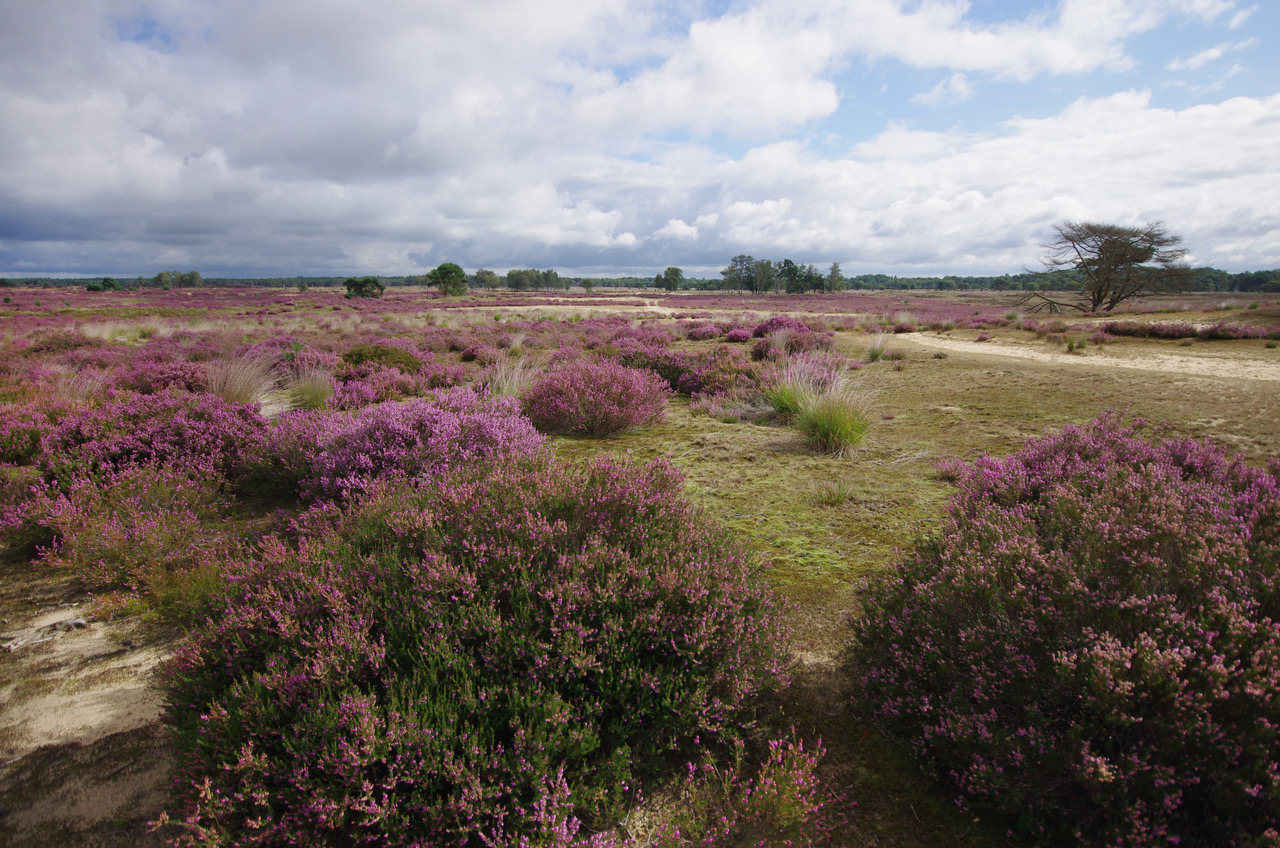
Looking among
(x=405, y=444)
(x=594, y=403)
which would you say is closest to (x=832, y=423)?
(x=594, y=403)

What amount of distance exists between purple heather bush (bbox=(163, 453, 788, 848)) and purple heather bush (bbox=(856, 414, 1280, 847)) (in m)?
0.68

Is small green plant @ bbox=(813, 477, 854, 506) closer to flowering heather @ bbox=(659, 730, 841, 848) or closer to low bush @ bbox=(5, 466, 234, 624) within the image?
flowering heather @ bbox=(659, 730, 841, 848)

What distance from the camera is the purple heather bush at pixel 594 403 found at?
25.0ft

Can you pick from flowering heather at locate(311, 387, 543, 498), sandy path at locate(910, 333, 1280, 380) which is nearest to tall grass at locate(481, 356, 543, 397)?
flowering heather at locate(311, 387, 543, 498)

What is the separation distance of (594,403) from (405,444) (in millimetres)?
3025

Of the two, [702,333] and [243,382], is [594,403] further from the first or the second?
[702,333]

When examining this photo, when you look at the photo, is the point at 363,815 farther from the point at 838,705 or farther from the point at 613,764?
the point at 838,705

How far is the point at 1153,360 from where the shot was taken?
576 inches

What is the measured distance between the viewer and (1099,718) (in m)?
1.89

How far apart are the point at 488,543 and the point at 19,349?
69.1ft

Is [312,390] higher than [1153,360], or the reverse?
[1153,360]

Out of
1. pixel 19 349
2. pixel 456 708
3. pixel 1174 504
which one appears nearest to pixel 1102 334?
pixel 1174 504

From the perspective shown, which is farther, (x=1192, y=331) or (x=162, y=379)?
(x=1192, y=331)

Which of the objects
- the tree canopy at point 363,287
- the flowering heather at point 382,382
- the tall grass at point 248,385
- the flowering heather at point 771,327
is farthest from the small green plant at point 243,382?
the tree canopy at point 363,287
